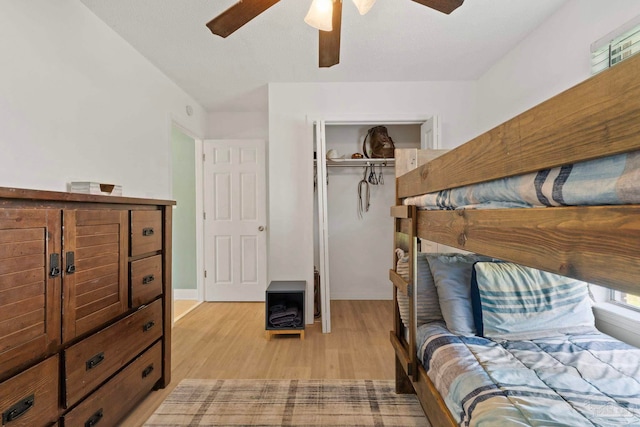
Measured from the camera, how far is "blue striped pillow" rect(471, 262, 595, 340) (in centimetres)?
145

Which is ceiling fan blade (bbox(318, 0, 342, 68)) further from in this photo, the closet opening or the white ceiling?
the closet opening

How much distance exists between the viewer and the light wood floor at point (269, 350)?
78.7 inches

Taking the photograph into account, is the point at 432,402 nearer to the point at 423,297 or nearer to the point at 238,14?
the point at 423,297

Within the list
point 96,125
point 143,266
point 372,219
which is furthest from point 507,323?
point 96,125

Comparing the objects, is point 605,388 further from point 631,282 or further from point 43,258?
point 43,258

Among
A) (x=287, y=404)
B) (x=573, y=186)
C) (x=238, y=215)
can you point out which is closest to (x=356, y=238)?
(x=238, y=215)

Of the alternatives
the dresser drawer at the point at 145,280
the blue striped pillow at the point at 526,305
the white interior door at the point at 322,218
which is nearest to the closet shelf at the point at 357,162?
the white interior door at the point at 322,218

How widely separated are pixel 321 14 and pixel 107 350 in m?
1.90

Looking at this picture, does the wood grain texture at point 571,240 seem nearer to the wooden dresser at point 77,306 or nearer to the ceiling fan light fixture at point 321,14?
the ceiling fan light fixture at point 321,14

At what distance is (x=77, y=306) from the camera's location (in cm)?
120

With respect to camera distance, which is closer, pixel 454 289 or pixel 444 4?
pixel 444 4

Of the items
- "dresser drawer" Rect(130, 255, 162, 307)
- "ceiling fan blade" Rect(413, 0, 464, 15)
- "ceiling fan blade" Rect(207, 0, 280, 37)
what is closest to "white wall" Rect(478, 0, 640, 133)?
"ceiling fan blade" Rect(413, 0, 464, 15)

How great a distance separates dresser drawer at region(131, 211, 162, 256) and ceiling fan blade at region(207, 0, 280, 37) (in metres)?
1.09

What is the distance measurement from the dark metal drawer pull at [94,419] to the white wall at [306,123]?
5.67 ft
